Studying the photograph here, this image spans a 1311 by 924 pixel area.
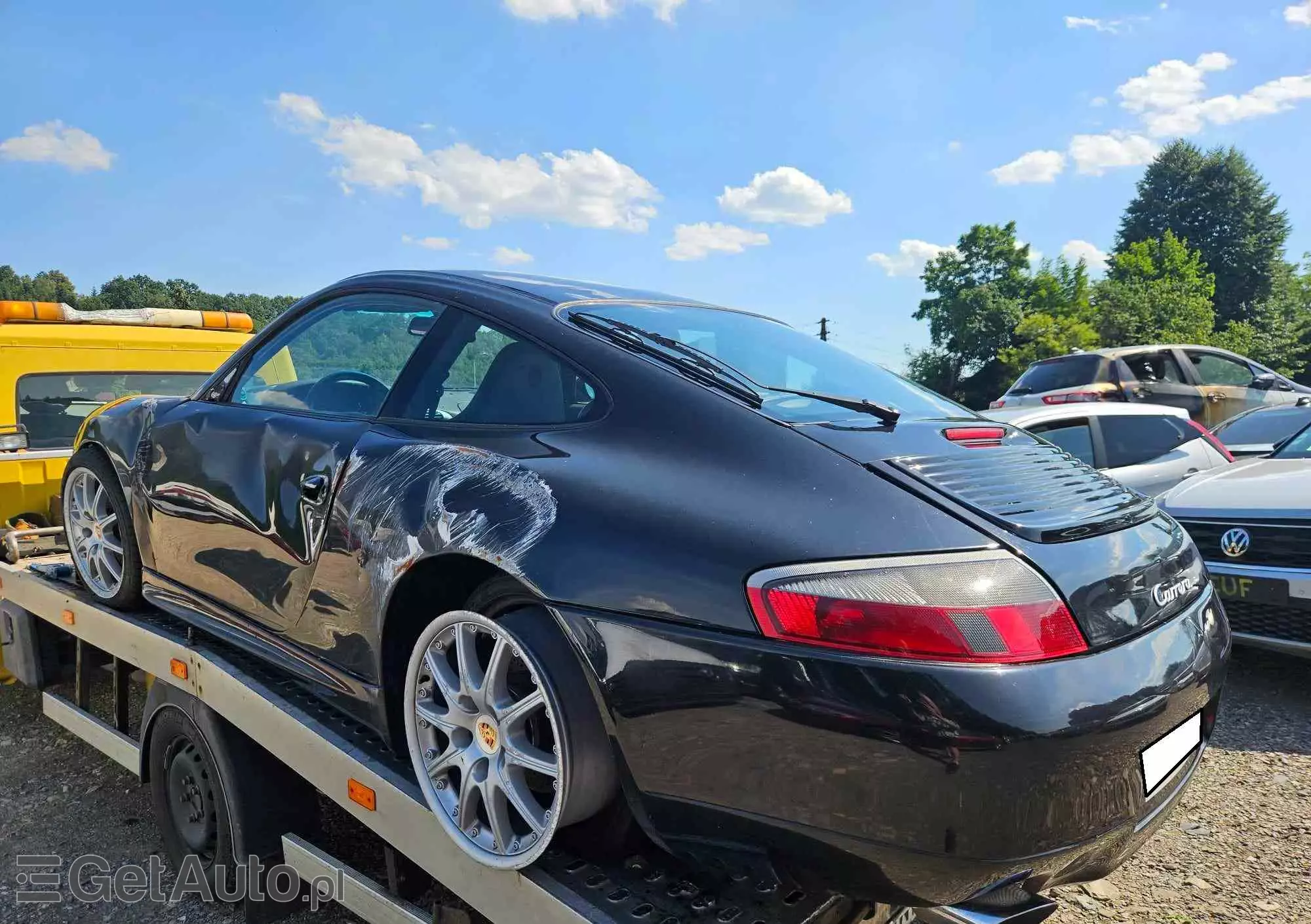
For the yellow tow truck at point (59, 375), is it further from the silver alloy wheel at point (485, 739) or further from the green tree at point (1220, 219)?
the green tree at point (1220, 219)

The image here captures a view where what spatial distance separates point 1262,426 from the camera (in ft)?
25.9

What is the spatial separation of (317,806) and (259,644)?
52 cm

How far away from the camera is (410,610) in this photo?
6.88 feet

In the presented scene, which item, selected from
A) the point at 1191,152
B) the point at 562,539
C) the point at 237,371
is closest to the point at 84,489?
the point at 237,371

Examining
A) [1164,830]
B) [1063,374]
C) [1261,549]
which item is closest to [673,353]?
[1164,830]

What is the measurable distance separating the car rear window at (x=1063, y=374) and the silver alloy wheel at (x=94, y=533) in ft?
30.8

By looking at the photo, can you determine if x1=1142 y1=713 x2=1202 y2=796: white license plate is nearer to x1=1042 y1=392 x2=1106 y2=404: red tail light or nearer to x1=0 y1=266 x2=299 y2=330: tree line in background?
x1=1042 y1=392 x2=1106 y2=404: red tail light

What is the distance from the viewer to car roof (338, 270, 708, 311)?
2383 mm

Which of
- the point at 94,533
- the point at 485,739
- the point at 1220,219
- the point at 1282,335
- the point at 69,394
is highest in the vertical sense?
the point at 1220,219

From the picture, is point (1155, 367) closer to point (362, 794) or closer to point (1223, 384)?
point (1223, 384)

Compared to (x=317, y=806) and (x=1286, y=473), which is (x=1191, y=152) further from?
A: (x=317, y=806)

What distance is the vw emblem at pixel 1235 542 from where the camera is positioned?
4023 mm

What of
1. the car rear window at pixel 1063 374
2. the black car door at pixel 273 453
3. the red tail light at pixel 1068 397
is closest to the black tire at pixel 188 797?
the black car door at pixel 273 453

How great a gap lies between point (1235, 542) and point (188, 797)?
4.41 m
